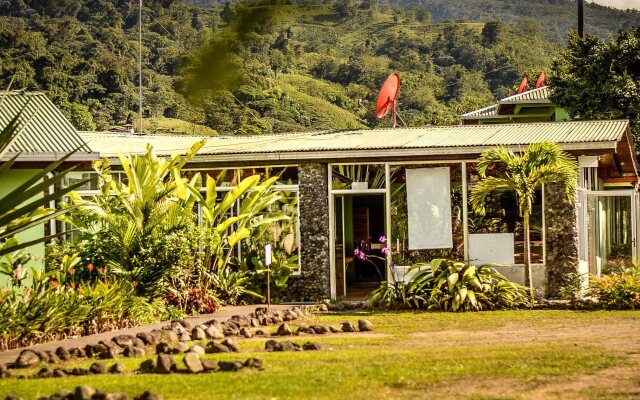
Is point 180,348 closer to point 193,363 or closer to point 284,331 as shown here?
point 193,363

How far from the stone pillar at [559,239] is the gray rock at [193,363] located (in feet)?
34.3

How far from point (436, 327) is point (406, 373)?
5.11m

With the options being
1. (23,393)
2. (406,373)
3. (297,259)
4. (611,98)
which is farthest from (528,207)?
(611,98)

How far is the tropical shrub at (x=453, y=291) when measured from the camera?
61.4ft

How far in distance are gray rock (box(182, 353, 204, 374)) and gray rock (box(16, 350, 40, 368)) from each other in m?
1.89

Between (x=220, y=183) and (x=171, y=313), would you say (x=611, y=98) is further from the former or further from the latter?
(x=171, y=313)

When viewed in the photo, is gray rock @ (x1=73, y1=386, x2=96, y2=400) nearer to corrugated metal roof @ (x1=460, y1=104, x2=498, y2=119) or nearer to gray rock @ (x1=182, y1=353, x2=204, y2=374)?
gray rock @ (x1=182, y1=353, x2=204, y2=374)

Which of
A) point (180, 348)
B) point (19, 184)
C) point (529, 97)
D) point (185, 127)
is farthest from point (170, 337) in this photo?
point (529, 97)

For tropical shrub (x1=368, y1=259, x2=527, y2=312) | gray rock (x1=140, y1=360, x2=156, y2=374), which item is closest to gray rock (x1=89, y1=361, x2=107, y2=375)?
gray rock (x1=140, y1=360, x2=156, y2=374)

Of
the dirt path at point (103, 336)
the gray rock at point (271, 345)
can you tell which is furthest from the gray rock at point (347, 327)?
the gray rock at point (271, 345)

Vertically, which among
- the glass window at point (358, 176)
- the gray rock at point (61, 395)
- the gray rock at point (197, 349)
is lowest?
the gray rock at point (61, 395)

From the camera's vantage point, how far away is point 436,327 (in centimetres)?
1589

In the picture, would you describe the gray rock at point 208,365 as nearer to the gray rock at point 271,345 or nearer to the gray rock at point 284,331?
the gray rock at point 271,345

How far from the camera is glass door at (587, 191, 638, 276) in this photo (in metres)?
22.4
